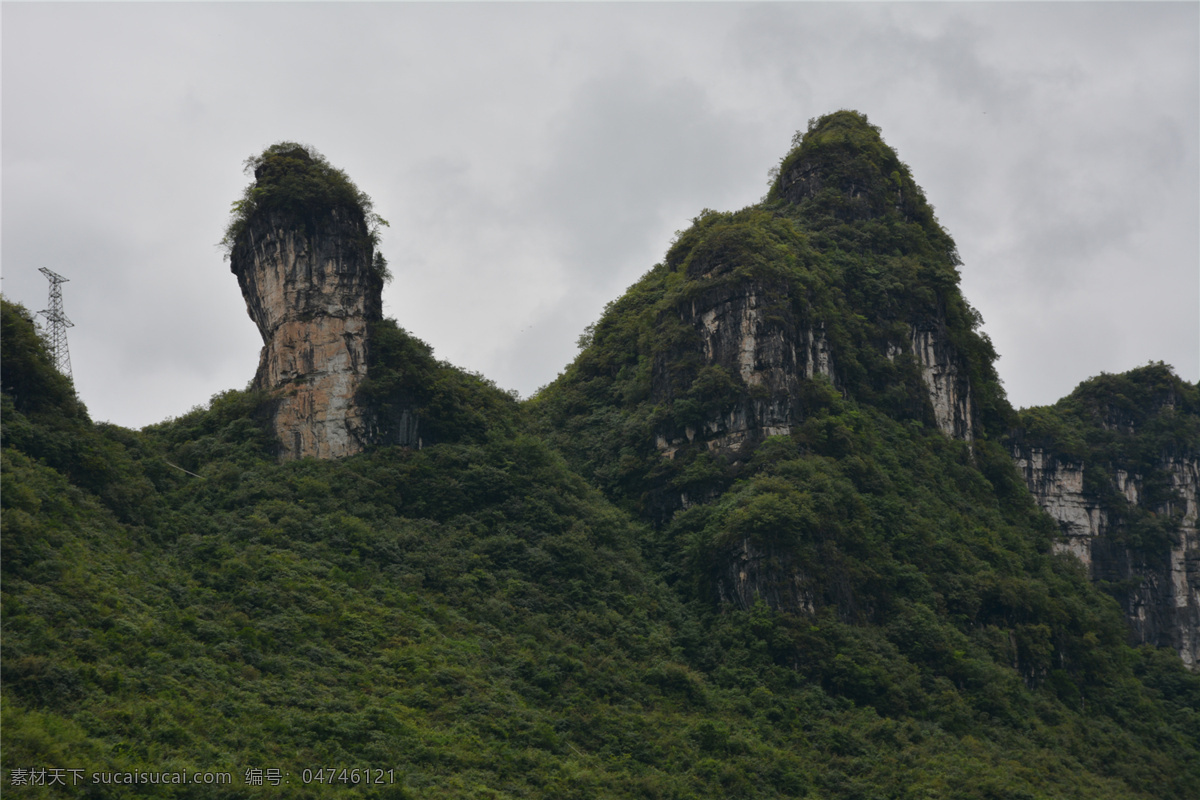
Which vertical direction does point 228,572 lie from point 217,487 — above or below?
below

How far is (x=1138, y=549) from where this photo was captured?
6406cm

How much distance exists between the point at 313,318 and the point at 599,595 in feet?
48.3

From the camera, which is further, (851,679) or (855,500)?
(855,500)

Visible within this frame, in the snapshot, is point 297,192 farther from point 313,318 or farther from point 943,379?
point 943,379

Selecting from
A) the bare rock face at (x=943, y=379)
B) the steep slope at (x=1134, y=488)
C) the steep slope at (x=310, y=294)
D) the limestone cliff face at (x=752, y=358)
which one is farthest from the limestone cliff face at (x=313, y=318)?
the steep slope at (x=1134, y=488)

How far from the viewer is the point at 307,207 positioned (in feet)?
139

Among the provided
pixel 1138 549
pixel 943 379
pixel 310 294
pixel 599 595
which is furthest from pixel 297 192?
pixel 1138 549

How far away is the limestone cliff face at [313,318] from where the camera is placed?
1596 inches

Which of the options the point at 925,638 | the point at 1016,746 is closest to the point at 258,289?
the point at 925,638

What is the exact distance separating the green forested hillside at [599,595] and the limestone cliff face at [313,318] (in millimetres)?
1059

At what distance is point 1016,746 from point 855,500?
10241 millimetres

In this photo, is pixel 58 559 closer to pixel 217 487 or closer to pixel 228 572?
pixel 228 572

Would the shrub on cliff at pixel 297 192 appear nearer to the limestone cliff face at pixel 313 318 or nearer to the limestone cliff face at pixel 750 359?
the limestone cliff face at pixel 313 318

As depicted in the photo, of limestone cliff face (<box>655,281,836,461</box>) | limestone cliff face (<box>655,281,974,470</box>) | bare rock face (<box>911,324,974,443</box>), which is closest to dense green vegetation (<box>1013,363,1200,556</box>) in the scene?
bare rock face (<box>911,324,974,443</box>)
